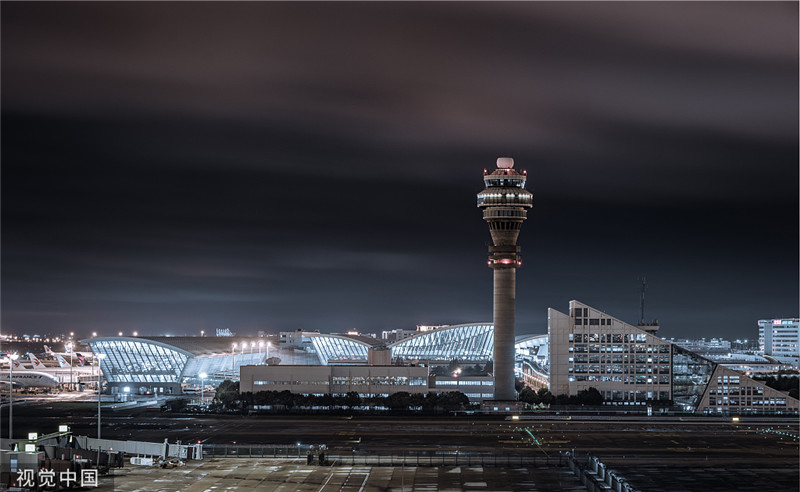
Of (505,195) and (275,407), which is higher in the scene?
(505,195)

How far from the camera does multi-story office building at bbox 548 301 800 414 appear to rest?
179 metres

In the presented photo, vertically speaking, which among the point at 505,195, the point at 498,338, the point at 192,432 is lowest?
the point at 192,432

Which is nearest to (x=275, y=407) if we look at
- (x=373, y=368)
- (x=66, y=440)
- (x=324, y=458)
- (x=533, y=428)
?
(x=373, y=368)

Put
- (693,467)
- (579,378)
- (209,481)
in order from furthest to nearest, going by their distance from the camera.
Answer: (579,378)
(693,467)
(209,481)

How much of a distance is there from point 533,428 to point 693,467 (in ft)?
132

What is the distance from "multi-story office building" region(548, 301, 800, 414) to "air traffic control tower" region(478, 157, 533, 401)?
8.10m

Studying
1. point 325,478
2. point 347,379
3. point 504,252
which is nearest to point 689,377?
point 504,252

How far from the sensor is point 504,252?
7200 inches

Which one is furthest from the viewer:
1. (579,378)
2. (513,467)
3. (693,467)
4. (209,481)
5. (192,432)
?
(579,378)

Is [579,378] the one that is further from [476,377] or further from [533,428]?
[533,428]

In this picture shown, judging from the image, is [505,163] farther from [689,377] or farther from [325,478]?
[325,478]

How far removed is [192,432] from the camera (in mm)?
134000

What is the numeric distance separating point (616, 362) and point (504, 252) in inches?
1127

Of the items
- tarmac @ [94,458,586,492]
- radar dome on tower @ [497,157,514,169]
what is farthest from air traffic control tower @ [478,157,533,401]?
tarmac @ [94,458,586,492]
